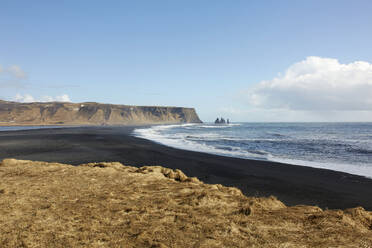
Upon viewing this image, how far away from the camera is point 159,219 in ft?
16.8

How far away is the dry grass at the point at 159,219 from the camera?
4094 millimetres

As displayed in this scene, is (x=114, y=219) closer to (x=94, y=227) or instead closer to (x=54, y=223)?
(x=94, y=227)

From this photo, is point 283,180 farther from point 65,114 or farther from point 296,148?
point 65,114

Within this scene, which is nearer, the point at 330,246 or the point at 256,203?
the point at 330,246

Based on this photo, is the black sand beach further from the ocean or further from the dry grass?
the dry grass

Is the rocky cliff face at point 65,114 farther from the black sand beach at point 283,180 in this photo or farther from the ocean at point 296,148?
the black sand beach at point 283,180

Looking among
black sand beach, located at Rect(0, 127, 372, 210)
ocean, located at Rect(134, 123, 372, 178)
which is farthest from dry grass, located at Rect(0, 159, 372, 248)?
ocean, located at Rect(134, 123, 372, 178)

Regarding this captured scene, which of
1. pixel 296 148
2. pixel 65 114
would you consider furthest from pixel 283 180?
pixel 65 114

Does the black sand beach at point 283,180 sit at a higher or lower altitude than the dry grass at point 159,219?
lower

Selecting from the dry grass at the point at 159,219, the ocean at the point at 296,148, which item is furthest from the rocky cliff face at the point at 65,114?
the dry grass at the point at 159,219

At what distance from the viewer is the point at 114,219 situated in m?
5.12

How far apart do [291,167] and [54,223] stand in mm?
14859

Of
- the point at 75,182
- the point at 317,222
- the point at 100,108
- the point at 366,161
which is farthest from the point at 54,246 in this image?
the point at 100,108

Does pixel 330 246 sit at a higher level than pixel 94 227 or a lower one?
higher
